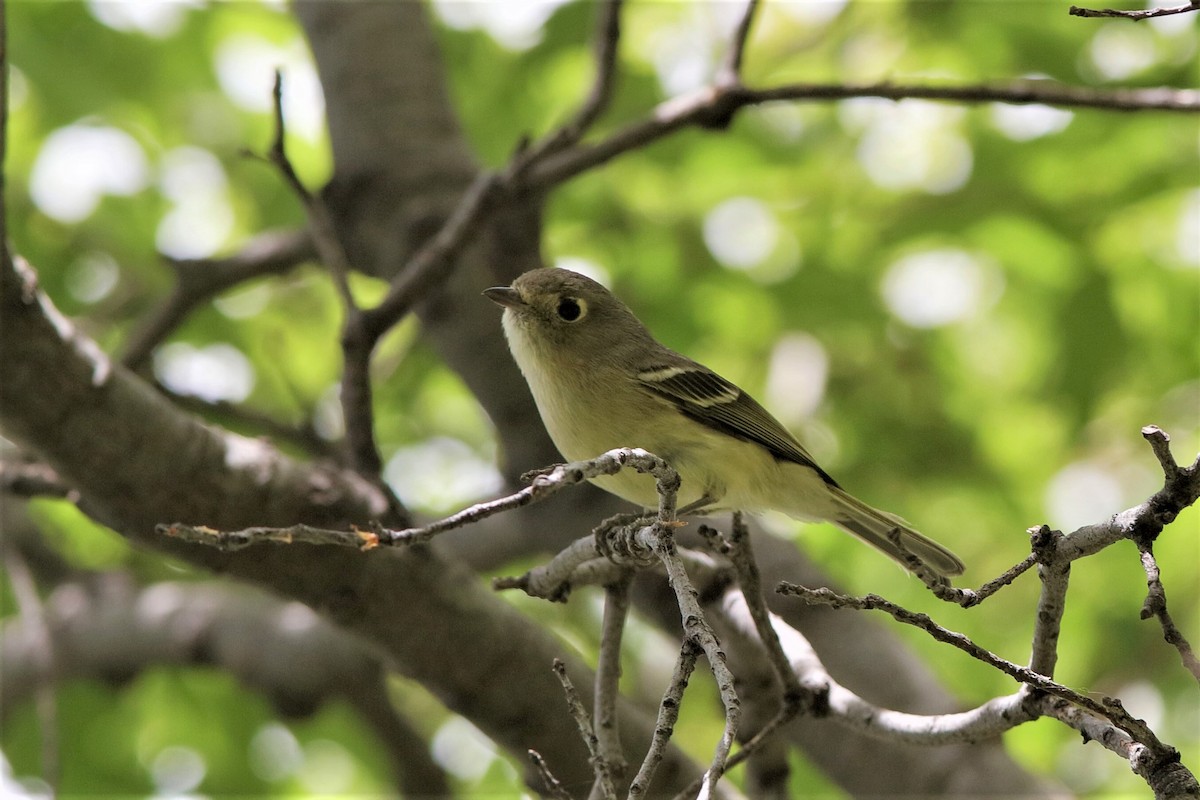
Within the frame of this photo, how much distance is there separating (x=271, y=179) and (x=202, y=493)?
9.73 feet

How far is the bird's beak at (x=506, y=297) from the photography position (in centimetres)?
402

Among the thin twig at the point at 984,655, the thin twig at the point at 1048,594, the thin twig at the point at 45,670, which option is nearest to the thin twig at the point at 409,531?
the thin twig at the point at 984,655

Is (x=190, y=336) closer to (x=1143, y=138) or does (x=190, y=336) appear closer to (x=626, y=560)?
(x=626, y=560)

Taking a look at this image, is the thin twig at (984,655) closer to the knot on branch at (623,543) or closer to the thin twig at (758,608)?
the knot on branch at (623,543)

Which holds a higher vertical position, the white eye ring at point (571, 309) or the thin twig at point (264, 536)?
the white eye ring at point (571, 309)

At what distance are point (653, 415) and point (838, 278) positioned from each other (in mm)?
1482

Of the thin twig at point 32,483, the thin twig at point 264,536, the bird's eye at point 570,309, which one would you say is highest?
the bird's eye at point 570,309

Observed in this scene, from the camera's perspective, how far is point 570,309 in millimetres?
4168

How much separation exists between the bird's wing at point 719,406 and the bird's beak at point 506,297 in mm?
500

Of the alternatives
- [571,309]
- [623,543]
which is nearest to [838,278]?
[571,309]

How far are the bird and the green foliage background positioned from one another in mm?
975

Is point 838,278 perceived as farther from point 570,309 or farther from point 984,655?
point 984,655

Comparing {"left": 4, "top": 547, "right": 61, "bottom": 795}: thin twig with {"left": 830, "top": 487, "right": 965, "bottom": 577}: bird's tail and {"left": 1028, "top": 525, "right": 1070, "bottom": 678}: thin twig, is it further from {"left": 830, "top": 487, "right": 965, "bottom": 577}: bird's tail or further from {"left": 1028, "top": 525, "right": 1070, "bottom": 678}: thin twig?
{"left": 1028, "top": 525, "right": 1070, "bottom": 678}: thin twig

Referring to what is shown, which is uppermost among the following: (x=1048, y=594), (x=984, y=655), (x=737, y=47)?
(x=737, y=47)
